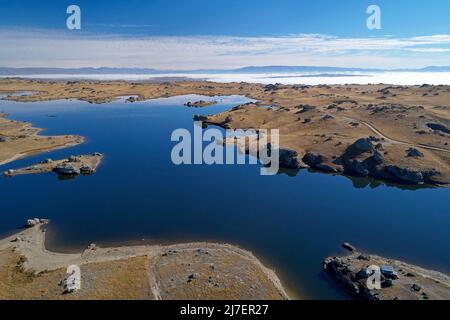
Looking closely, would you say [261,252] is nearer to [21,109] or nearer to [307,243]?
[307,243]

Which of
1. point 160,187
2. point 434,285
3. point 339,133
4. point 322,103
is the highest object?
point 322,103

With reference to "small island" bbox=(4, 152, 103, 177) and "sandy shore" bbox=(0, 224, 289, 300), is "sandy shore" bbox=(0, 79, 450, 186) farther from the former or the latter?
"sandy shore" bbox=(0, 224, 289, 300)

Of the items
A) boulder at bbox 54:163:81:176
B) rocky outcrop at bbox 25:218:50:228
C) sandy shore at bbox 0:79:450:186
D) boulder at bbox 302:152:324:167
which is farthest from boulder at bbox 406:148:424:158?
rocky outcrop at bbox 25:218:50:228

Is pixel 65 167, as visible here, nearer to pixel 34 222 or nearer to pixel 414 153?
pixel 34 222

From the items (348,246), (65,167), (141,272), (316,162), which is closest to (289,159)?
(316,162)

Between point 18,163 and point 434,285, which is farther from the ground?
point 18,163
